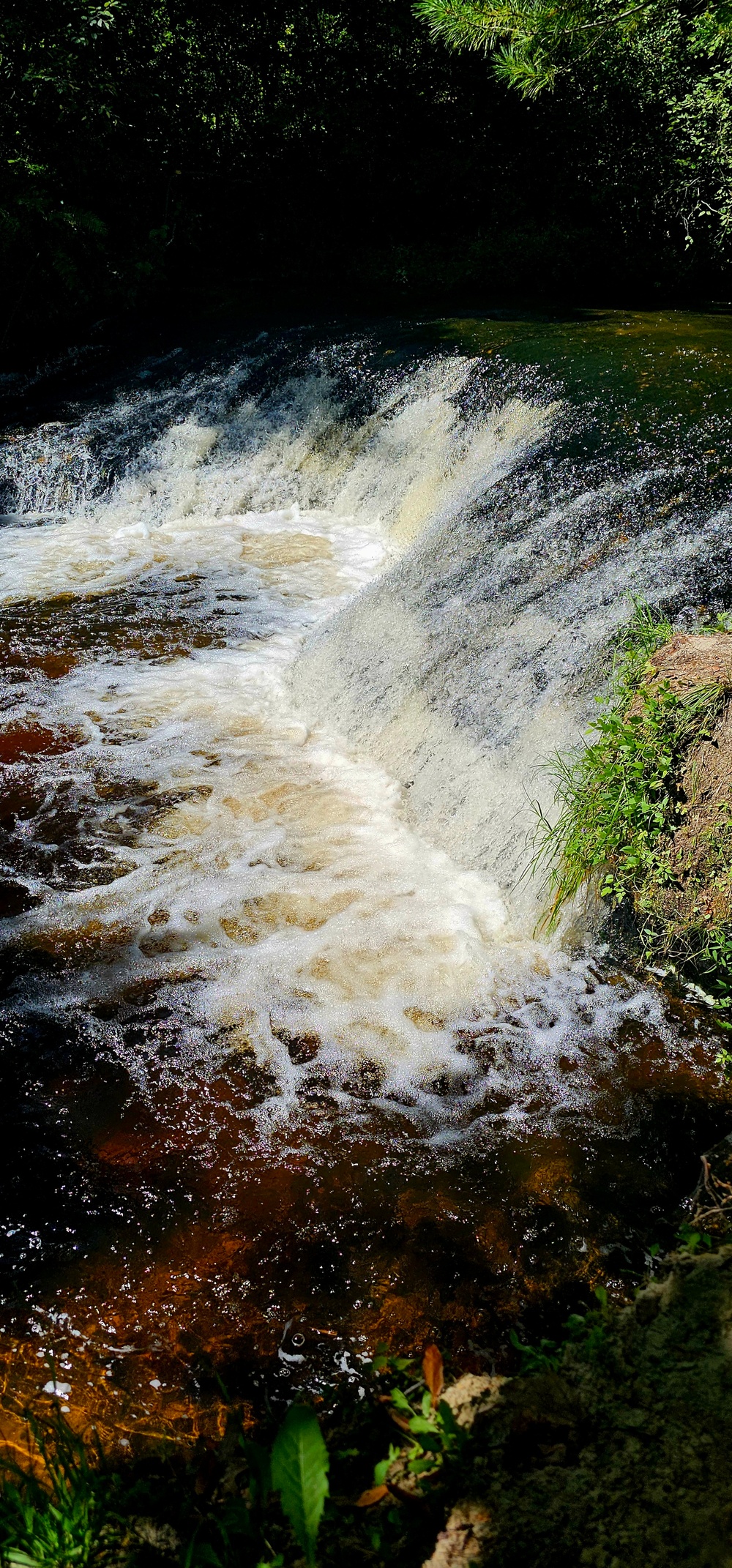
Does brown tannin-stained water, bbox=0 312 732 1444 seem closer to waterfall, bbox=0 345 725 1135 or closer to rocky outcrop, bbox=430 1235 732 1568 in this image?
waterfall, bbox=0 345 725 1135

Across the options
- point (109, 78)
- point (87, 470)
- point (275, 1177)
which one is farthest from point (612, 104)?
point (275, 1177)

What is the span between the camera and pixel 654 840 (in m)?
3.18

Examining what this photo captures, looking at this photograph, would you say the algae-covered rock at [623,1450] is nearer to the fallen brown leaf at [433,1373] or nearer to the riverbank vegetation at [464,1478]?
the riverbank vegetation at [464,1478]

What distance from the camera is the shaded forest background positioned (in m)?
9.71

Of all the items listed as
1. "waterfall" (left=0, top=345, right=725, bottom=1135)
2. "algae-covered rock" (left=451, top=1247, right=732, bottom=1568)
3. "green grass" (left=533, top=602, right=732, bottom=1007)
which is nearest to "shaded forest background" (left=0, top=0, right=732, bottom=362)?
"waterfall" (left=0, top=345, right=725, bottom=1135)

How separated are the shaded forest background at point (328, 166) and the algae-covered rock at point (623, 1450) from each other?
993 cm

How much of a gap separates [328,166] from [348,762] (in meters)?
10.6

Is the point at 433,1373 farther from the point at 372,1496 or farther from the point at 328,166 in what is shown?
the point at 328,166

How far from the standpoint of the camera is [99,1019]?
305cm

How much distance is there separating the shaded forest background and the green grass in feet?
25.9

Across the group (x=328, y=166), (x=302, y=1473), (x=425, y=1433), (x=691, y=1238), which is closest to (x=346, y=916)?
(x=691, y=1238)

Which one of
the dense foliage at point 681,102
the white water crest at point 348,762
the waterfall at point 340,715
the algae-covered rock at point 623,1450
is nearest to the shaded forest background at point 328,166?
the dense foliage at point 681,102

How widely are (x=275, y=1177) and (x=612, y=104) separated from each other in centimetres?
1223

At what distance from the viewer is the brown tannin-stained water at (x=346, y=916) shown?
2.28 metres
